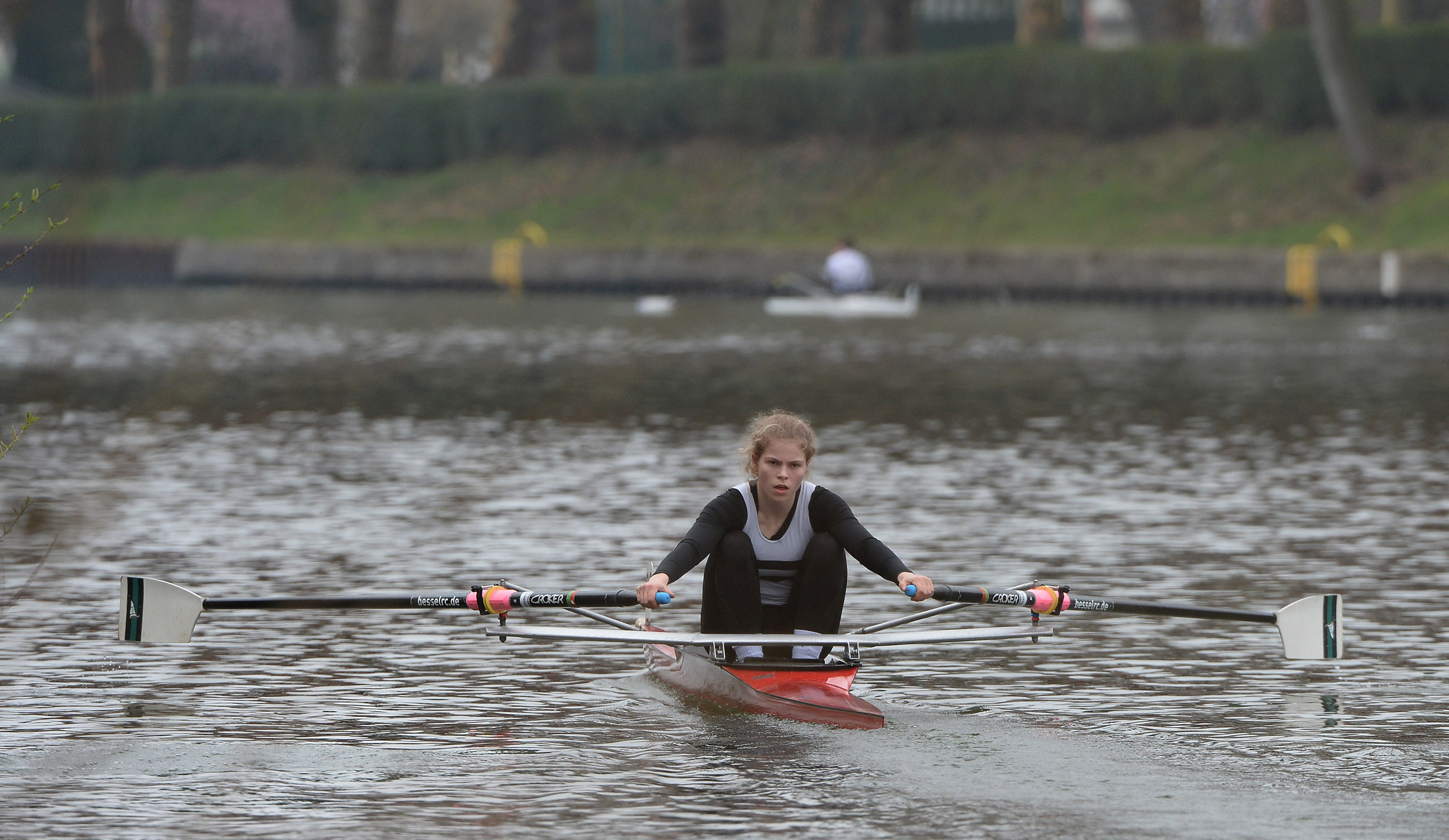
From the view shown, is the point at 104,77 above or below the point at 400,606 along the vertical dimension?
above

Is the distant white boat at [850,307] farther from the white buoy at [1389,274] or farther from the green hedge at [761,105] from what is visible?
the green hedge at [761,105]

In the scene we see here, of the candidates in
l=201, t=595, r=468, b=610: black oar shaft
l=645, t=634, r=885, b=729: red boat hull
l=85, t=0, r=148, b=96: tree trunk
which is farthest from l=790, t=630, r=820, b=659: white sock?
l=85, t=0, r=148, b=96: tree trunk

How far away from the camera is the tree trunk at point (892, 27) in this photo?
5688 centimetres

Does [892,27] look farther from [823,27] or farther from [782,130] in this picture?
[782,130]

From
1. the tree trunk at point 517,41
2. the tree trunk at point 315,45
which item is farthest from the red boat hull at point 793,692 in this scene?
the tree trunk at point 315,45

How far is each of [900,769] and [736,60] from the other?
5196 centimetres

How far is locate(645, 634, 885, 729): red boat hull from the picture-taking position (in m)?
10.5

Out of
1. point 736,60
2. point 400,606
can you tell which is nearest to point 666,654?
point 400,606

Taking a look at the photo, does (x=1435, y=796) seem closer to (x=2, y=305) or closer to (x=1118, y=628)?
(x=1118, y=628)

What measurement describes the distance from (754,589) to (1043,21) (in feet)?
148

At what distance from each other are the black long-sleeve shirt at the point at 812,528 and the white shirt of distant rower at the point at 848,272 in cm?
3194

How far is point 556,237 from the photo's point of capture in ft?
182

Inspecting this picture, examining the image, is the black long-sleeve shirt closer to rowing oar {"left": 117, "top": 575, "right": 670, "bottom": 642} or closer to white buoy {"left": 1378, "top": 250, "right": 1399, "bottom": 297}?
rowing oar {"left": 117, "top": 575, "right": 670, "bottom": 642}

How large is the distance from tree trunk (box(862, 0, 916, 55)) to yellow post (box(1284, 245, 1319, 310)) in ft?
54.2
